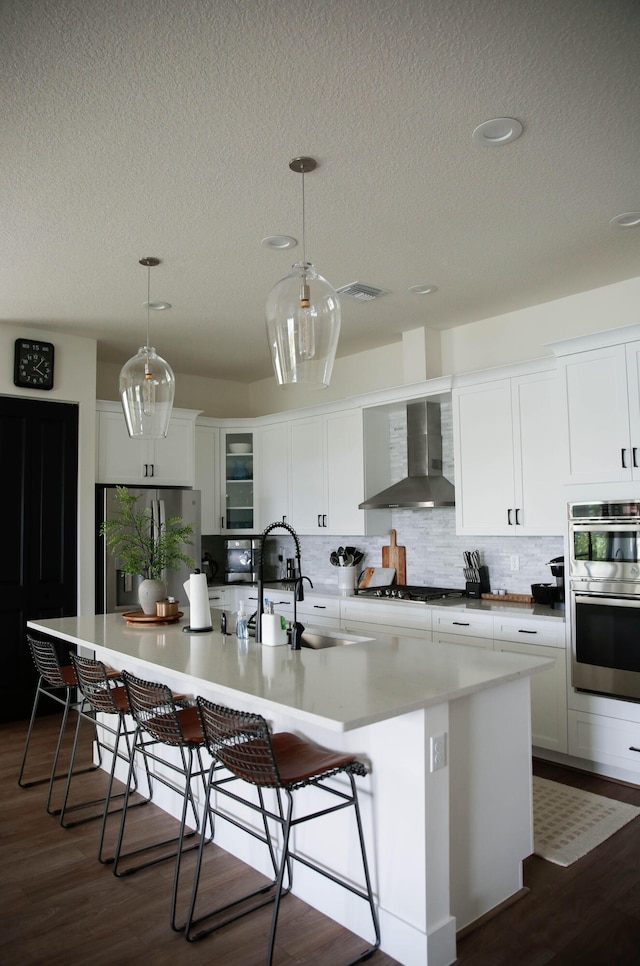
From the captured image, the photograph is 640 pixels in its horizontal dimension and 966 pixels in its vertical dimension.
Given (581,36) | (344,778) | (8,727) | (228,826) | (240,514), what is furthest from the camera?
(240,514)

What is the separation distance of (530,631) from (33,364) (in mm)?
4064

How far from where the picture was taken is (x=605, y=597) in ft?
12.4

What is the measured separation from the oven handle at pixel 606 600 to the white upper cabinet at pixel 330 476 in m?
2.10

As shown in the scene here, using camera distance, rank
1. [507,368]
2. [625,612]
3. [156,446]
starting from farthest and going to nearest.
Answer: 1. [156,446]
2. [507,368]
3. [625,612]

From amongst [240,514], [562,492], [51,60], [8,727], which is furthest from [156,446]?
[51,60]

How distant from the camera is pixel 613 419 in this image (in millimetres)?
3832

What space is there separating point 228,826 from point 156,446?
367 cm

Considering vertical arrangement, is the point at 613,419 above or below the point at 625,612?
above

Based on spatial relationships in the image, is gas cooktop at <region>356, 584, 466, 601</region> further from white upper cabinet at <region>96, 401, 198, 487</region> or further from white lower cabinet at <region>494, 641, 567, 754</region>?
white upper cabinet at <region>96, 401, 198, 487</region>

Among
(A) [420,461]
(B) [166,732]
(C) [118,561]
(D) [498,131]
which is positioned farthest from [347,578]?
(D) [498,131]

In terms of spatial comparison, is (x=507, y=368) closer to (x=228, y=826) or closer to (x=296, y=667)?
(x=296, y=667)

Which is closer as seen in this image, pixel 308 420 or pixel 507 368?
pixel 507 368

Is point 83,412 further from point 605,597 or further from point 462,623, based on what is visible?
point 605,597

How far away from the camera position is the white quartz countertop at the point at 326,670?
209 cm
